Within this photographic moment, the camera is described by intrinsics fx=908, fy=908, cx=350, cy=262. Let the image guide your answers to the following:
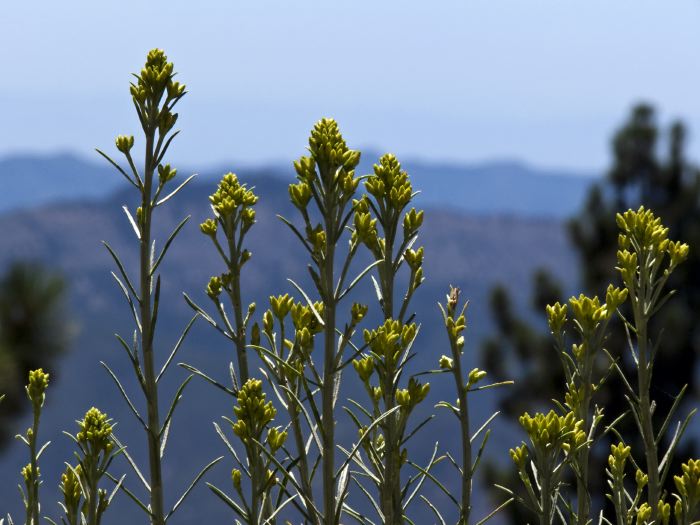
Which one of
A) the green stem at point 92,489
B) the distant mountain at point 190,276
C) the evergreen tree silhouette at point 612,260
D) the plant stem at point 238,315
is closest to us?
the green stem at point 92,489

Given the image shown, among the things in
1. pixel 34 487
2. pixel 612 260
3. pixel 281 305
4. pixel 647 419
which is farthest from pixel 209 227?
pixel 612 260

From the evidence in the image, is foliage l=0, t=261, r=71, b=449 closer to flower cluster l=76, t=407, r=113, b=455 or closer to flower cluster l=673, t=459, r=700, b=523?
flower cluster l=76, t=407, r=113, b=455

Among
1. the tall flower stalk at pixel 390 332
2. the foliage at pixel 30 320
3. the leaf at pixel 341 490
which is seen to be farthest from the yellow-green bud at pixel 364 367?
the foliage at pixel 30 320

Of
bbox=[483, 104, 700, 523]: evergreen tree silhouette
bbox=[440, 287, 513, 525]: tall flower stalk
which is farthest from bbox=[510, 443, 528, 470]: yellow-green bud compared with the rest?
bbox=[483, 104, 700, 523]: evergreen tree silhouette

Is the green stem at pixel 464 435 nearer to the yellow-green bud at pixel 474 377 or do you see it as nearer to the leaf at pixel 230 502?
the yellow-green bud at pixel 474 377

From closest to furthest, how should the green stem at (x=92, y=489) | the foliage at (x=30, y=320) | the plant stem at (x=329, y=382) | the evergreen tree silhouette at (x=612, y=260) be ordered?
the plant stem at (x=329, y=382) < the green stem at (x=92, y=489) < the foliage at (x=30, y=320) < the evergreen tree silhouette at (x=612, y=260)

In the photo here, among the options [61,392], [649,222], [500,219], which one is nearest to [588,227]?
→ [649,222]

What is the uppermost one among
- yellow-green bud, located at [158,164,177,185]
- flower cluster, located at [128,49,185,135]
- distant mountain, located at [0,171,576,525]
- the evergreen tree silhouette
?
flower cluster, located at [128,49,185,135]

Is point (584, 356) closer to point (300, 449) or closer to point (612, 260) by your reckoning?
point (300, 449)

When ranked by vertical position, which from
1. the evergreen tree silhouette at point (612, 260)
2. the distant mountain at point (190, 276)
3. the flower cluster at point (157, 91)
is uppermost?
the flower cluster at point (157, 91)

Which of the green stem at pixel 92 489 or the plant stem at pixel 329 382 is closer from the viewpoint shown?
the plant stem at pixel 329 382

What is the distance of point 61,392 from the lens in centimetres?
13338

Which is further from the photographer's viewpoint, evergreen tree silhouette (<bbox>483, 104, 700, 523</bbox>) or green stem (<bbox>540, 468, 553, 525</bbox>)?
evergreen tree silhouette (<bbox>483, 104, 700, 523</bbox>)

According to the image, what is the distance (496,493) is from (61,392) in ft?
419
